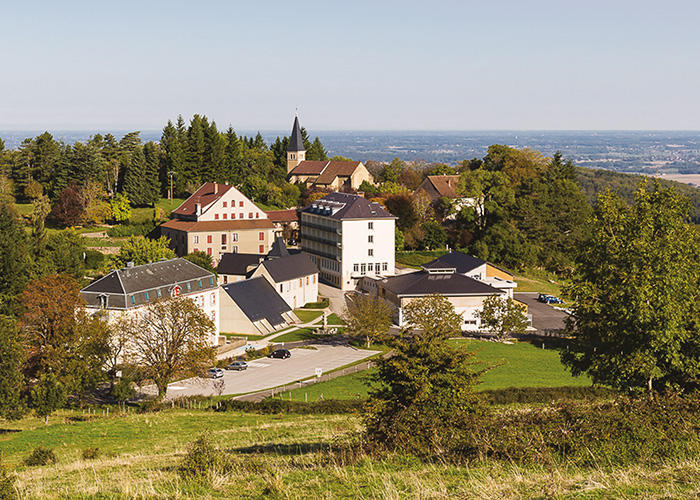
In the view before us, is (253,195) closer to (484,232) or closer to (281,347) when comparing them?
(484,232)

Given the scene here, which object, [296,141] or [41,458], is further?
Result: [296,141]

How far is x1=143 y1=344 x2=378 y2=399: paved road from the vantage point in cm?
4341

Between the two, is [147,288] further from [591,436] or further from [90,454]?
[591,436]

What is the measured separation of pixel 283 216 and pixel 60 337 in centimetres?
5351

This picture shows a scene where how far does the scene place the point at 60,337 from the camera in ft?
130

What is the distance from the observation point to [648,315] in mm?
26609

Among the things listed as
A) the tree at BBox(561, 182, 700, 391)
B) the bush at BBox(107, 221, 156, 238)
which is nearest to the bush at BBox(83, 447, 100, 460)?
the tree at BBox(561, 182, 700, 391)

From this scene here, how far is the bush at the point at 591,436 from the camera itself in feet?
45.8

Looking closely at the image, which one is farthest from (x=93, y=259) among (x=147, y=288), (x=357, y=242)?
(x=357, y=242)

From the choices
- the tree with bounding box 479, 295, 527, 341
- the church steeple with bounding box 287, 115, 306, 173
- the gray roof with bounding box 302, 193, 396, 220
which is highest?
the church steeple with bounding box 287, 115, 306, 173

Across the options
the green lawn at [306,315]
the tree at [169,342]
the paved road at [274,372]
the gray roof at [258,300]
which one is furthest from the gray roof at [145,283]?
the green lawn at [306,315]

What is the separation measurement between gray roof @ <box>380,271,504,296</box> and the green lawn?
7.36 metres

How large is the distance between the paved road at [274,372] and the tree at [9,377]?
904cm

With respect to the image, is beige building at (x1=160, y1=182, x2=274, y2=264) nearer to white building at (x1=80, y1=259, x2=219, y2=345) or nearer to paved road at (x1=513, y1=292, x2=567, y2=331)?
white building at (x1=80, y1=259, x2=219, y2=345)
